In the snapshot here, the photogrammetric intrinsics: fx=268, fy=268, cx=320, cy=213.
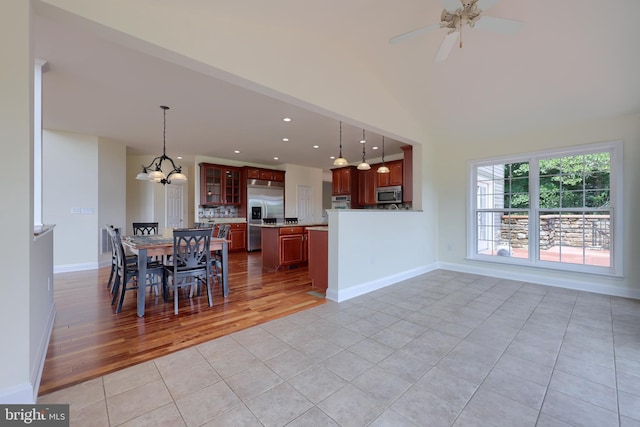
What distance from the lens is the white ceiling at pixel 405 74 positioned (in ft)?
8.27

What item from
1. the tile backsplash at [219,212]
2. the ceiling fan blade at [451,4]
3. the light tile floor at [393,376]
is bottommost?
the light tile floor at [393,376]

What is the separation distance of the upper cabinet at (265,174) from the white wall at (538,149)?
4623 millimetres

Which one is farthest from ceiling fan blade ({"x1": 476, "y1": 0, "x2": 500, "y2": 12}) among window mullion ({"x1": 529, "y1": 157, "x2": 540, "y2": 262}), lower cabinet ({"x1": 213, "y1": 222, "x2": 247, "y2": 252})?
lower cabinet ({"x1": 213, "y1": 222, "x2": 247, "y2": 252})

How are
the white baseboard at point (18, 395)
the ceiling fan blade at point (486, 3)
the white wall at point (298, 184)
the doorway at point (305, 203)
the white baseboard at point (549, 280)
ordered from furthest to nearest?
1. the doorway at point (305, 203)
2. the white wall at point (298, 184)
3. the white baseboard at point (549, 280)
4. the ceiling fan blade at point (486, 3)
5. the white baseboard at point (18, 395)

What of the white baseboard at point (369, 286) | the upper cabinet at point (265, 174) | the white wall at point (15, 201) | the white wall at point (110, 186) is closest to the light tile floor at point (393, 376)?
the white wall at point (15, 201)

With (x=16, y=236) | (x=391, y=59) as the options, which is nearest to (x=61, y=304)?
(x=16, y=236)

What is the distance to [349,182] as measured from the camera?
7.23 meters

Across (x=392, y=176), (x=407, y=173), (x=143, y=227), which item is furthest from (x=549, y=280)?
(x=143, y=227)

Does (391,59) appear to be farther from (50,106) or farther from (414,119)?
(50,106)

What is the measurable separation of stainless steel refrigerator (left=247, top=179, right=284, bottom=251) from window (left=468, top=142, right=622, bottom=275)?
5.19m

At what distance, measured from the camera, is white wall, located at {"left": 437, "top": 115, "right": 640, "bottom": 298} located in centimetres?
346

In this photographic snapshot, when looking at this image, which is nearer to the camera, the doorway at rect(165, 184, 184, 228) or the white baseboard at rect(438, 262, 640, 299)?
the white baseboard at rect(438, 262, 640, 299)

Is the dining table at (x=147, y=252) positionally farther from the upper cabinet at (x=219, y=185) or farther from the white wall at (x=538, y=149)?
the white wall at (x=538, y=149)

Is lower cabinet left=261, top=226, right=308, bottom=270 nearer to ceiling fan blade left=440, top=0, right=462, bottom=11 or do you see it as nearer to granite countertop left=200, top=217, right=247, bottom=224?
granite countertop left=200, top=217, right=247, bottom=224
